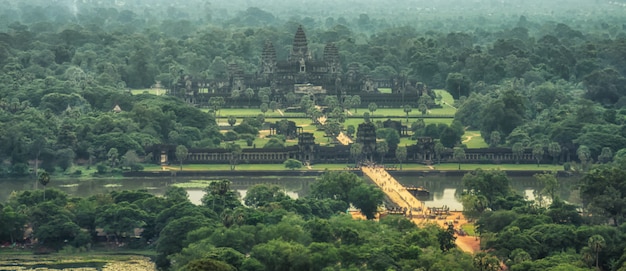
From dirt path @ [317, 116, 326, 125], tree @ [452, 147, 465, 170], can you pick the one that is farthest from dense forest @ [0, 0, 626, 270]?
dirt path @ [317, 116, 326, 125]

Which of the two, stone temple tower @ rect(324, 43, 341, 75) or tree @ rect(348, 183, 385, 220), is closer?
tree @ rect(348, 183, 385, 220)

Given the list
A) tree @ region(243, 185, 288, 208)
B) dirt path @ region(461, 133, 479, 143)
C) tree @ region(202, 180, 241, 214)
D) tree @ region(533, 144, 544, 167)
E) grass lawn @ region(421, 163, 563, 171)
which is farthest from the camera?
dirt path @ region(461, 133, 479, 143)

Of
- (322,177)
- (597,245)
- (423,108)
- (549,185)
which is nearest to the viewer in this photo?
(597,245)

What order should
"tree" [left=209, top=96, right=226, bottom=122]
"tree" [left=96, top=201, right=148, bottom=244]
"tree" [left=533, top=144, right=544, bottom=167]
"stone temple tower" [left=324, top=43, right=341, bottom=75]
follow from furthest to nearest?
"stone temple tower" [left=324, top=43, right=341, bottom=75], "tree" [left=209, top=96, right=226, bottom=122], "tree" [left=533, top=144, right=544, bottom=167], "tree" [left=96, top=201, right=148, bottom=244]

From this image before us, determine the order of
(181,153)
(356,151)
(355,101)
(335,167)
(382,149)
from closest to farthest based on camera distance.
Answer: (181,153) → (335,167) → (356,151) → (382,149) → (355,101)

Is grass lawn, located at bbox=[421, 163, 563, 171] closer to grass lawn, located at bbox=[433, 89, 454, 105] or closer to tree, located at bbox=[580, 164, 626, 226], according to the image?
tree, located at bbox=[580, 164, 626, 226]

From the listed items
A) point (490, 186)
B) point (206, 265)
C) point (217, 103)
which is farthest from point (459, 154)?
point (206, 265)

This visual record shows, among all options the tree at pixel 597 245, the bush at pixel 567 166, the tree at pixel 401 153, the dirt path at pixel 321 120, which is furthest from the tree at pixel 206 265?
the dirt path at pixel 321 120

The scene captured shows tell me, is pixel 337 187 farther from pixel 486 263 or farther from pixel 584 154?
pixel 584 154

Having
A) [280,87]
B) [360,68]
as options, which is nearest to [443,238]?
[280,87]
